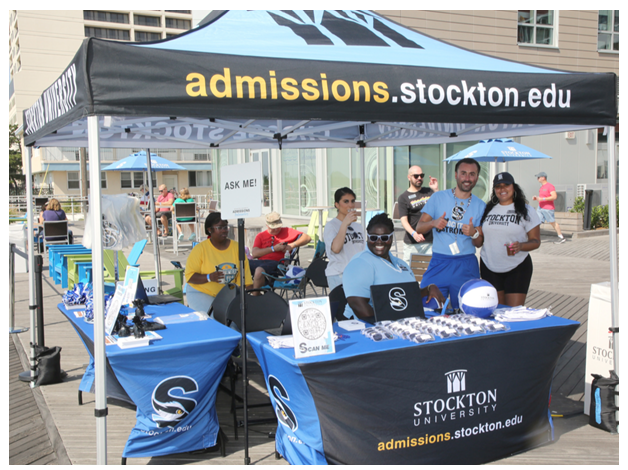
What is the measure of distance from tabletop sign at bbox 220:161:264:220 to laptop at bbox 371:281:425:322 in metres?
0.94

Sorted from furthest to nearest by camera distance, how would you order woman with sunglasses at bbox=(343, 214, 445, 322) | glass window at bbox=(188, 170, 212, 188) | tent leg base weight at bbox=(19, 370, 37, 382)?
glass window at bbox=(188, 170, 212, 188) < tent leg base weight at bbox=(19, 370, 37, 382) < woman with sunglasses at bbox=(343, 214, 445, 322)

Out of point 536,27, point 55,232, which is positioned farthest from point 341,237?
point 536,27

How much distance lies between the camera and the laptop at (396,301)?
10.8ft

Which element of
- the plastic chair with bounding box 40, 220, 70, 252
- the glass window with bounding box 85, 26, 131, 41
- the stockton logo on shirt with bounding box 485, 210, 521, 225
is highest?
the glass window with bounding box 85, 26, 131, 41

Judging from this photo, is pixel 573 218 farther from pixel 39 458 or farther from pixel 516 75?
pixel 39 458

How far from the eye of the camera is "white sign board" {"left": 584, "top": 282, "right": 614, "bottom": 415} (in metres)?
3.71

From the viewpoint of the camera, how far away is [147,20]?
242 ft

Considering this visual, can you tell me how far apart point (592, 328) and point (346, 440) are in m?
2.21

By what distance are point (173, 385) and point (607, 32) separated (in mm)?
19698

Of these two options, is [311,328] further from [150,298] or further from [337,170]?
[337,170]

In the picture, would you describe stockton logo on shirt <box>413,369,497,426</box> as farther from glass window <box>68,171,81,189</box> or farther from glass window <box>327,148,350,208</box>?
glass window <box>68,171,81,189</box>

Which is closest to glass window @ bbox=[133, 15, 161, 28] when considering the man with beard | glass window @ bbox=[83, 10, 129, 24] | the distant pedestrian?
glass window @ bbox=[83, 10, 129, 24]

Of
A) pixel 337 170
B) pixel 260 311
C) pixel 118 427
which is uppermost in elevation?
pixel 337 170

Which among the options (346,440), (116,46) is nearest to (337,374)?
(346,440)
